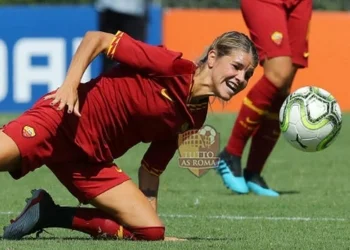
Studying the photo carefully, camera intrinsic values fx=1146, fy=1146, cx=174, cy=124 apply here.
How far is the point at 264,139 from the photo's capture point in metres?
7.96

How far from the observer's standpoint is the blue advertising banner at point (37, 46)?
1345 cm

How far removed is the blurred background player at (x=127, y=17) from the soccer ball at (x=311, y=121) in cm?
705

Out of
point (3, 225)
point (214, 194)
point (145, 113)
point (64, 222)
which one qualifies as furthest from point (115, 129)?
point (214, 194)

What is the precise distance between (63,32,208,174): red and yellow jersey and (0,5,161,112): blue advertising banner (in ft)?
25.5

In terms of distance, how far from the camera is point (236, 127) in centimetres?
793

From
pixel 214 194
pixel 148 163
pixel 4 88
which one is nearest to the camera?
pixel 148 163

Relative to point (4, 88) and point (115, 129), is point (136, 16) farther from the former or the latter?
point (115, 129)

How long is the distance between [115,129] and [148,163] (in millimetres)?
452

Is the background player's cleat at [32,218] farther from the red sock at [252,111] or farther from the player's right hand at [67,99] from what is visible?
the red sock at [252,111]

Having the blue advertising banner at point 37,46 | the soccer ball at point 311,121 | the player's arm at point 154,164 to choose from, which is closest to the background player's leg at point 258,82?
the soccer ball at point 311,121

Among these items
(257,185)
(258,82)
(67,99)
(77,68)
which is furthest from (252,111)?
(67,99)

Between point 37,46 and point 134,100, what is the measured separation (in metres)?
8.06

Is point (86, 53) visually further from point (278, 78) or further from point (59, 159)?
point (278, 78)

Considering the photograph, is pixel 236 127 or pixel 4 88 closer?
pixel 236 127
